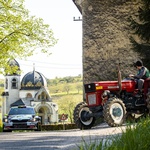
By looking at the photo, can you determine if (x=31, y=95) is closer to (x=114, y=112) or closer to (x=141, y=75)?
(x=141, y=75)

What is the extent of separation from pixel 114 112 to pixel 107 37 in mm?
10026

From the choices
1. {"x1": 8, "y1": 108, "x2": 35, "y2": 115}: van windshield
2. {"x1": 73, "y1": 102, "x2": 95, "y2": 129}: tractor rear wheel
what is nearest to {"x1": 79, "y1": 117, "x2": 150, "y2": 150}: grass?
{"x1": 73, "y1": 102, "x2": 95, "y2": 129}: tractor rear wheel

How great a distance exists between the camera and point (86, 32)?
76.5ft

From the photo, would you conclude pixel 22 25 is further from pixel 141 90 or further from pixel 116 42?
pixel 141 90

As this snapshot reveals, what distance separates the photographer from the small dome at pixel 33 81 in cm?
9825

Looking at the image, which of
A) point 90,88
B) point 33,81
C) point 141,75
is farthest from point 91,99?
point 33,81

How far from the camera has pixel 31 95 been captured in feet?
319

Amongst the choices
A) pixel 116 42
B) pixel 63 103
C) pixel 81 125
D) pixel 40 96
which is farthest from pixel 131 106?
pixel 63 103

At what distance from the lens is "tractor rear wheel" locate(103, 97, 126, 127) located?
43.9ft

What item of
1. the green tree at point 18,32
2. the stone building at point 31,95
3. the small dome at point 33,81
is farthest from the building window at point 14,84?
the green tree at point 18,32

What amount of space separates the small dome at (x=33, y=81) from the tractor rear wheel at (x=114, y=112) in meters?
84.8

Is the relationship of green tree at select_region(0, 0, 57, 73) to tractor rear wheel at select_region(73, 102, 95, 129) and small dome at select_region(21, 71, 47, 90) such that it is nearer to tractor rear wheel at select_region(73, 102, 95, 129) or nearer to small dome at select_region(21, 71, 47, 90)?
tractor rear wheel at select_region(73, 102, 95, 129)

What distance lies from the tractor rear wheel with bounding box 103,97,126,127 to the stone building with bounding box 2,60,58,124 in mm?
78284

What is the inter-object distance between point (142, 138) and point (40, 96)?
90.1 meters
